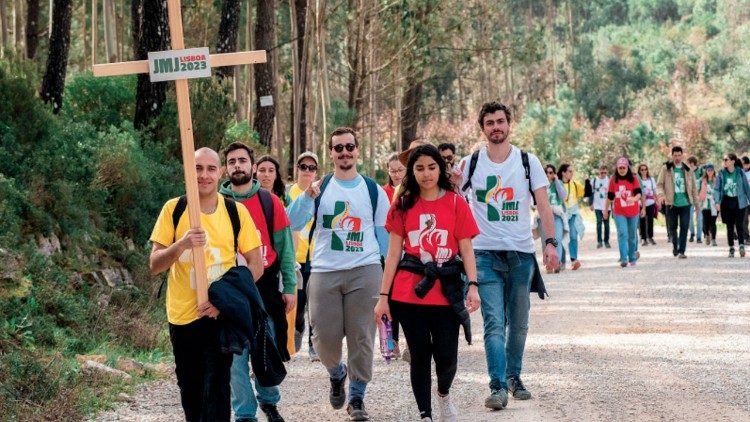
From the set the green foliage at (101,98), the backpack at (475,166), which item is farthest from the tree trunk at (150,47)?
the backpack at (475,166)

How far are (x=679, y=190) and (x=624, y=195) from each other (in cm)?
313

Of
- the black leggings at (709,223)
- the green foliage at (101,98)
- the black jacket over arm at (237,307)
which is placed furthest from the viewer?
the black leggings at (709,223)

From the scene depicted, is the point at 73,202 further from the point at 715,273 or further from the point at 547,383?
the point at 715,273

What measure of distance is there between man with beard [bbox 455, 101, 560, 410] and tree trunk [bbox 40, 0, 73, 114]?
12.9 metres

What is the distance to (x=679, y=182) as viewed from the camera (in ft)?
76.3

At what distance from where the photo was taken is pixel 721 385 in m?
9.61

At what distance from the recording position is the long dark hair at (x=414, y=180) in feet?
26.1

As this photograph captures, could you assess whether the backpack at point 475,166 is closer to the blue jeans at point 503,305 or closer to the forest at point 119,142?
the blue jeans at point 503,305

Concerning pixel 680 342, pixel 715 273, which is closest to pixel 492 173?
pixel 680 342

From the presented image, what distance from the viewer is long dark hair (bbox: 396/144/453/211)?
796 centimetres

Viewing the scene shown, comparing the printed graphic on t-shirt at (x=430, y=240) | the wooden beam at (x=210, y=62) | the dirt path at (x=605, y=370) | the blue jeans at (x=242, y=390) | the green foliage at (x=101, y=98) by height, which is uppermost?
the green foliage at (x=101, y=98)

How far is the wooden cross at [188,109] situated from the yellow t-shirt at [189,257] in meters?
0.16

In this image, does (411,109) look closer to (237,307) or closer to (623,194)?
(623,194)

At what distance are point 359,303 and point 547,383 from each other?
6.03 ft
